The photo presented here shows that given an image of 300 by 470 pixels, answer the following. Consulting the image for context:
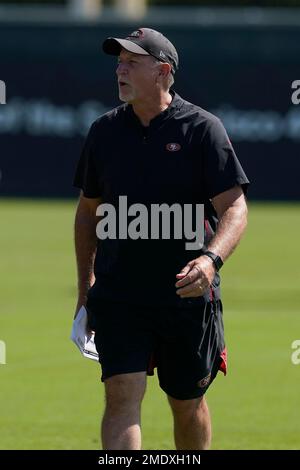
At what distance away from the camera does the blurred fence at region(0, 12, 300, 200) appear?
28.4 meters

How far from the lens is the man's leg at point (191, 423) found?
713cm

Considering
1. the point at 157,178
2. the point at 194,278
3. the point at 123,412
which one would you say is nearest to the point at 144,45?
the point at 157,178

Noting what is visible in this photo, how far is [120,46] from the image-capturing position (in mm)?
6914

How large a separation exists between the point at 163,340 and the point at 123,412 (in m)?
0.51

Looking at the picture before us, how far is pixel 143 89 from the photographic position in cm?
697

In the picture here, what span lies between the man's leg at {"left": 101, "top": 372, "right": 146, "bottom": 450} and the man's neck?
1312 mm

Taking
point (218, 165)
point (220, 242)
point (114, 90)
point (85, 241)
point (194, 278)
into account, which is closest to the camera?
point (194, 278)

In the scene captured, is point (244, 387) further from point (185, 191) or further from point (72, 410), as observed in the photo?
point (185, 191)

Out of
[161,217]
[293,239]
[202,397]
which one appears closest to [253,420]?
[202,397]

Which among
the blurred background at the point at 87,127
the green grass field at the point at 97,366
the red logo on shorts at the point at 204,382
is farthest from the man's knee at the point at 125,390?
the blurred background at the point at 87,127

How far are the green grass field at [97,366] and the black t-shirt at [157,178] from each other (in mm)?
1872

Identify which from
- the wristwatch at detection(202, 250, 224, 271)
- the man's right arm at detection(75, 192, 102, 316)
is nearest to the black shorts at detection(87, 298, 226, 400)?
the man's right arm at detection(75, 192, 102, 316)

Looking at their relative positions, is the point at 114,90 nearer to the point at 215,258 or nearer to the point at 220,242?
the point at 220,242

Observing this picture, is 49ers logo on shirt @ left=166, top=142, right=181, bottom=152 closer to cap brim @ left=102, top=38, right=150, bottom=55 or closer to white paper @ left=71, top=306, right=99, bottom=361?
cap brim @ left=102, top=38, right=150, bottom=55
